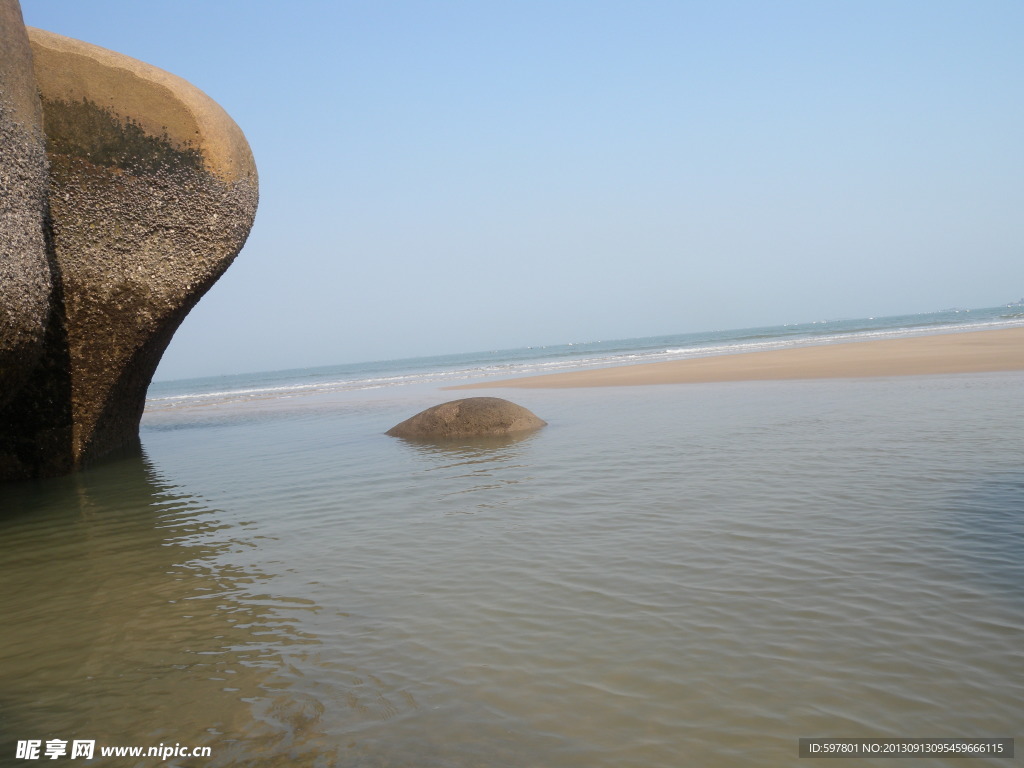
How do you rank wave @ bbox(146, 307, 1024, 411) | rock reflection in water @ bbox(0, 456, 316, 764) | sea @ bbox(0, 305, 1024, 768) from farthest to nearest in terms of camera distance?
wave @ bbox(146, 307, 1024, 411) < rock reflection in water @ bbox(0, 456, 316, 764) < sea @ bbox(0, 305, 1024, 768)

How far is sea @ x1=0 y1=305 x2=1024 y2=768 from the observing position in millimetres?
3006

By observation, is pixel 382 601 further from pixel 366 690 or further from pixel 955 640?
pixel 955 640

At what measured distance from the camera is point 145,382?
1206 cm

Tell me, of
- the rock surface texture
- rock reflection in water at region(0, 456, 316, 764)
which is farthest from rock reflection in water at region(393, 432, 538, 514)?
the rock surface texture

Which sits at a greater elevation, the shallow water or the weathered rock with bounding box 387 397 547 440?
the weathered rock with bounding box 387 397 547 440

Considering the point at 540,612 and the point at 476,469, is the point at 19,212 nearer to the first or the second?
the point at 476,469

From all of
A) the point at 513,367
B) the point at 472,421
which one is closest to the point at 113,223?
the point at 472,421

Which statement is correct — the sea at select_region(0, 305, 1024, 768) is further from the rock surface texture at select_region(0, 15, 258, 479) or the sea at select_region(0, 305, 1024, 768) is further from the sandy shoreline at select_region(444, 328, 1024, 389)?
the sandy shoreline at select_region(444, 328, 1024, 389)

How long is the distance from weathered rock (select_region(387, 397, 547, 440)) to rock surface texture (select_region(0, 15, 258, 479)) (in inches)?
154

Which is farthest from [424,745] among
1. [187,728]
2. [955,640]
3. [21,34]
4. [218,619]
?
[21,34]

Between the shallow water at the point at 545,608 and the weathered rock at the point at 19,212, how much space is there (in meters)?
1.79

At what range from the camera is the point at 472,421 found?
1212 centimetres

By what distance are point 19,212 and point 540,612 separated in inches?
255

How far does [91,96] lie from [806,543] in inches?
386
